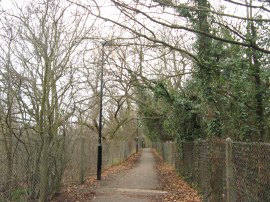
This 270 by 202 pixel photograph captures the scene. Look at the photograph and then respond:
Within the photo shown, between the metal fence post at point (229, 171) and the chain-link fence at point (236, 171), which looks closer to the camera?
the chain-link fence at point (236, 171)

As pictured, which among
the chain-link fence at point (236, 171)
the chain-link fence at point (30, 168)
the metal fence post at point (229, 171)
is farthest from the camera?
the chain-link fence at point (30, 168)

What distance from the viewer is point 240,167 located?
255 inches

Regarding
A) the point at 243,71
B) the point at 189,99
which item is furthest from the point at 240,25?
the point at 189,99

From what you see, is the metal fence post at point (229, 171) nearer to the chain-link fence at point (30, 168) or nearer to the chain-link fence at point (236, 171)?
the chain-link fence at point (236, 171)

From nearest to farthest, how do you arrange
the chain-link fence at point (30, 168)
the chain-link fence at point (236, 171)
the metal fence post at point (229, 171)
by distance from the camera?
the chain-link fence at point (236, 171) → the metal fence post at point (229, 171) → the chain-link fence at point (30, 168)

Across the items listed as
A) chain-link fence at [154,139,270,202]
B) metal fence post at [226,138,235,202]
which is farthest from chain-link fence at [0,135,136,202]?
metal fence post at [226,138,235,202]

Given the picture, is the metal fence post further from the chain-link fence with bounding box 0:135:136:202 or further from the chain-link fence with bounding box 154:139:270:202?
the chain-link fence with bounding box 0:135:136:202

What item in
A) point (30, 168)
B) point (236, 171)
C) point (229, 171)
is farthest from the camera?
point (30, 168)

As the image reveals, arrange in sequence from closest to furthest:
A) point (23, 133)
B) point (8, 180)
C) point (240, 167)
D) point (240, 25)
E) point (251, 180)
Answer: point (251, 180), point (240, 167), point (8, 180), point (23, 133), point (240, 25)

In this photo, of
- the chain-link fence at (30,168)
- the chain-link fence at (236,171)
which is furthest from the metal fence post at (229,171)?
the chain-link fence at (30,168)

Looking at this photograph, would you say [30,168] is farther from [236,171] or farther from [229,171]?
[236,171]

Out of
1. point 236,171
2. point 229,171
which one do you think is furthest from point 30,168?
point 236,171

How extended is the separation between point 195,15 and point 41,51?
265 inches

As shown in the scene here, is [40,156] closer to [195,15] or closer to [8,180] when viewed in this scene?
[8,180]
